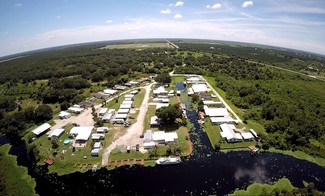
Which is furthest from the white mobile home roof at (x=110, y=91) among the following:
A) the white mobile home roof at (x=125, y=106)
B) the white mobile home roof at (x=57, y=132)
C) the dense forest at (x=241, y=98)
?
the white mobile home roof at (x=57, y=132)

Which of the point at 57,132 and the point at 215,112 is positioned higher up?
the point at 215,112

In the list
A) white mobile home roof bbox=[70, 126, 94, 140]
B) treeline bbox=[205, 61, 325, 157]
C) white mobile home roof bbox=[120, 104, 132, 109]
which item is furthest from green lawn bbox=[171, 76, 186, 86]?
white mobile home roof bbox=[70, 126, 94, 140]

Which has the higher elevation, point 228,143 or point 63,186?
point 228,143

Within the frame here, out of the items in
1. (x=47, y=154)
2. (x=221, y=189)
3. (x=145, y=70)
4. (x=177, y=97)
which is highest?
(x=145, y=70)

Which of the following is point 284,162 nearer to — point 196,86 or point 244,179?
point 244,179

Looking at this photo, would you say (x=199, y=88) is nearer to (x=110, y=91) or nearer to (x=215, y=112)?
(x=215, y=112)

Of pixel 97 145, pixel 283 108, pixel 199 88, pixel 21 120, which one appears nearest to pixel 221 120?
pixel 283 108

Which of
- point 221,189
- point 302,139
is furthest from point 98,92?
point 302,139

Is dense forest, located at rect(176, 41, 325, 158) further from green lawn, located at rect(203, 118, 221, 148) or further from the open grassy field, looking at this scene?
A: the open grassy field
